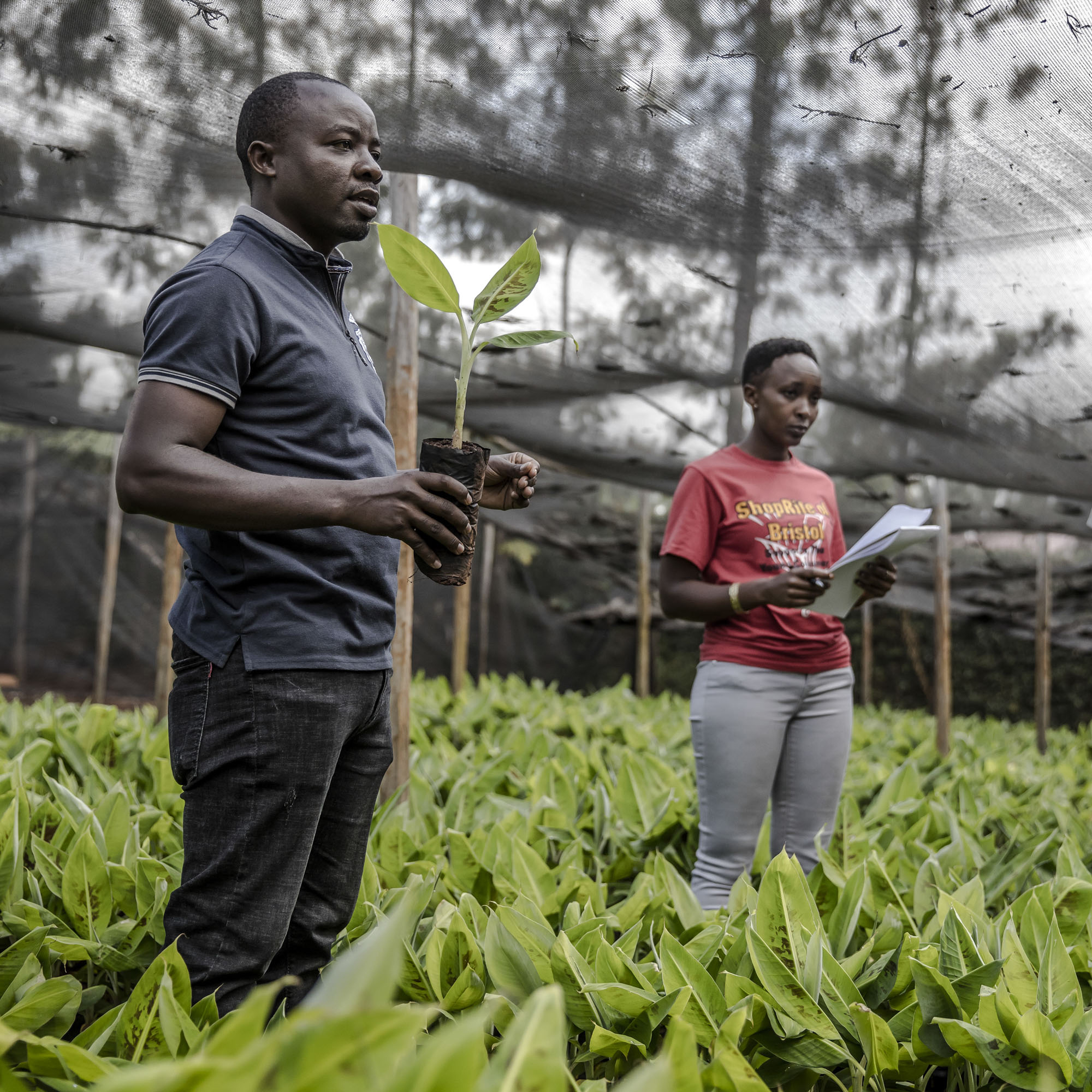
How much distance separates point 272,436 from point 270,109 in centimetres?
47

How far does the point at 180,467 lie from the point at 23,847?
60.1 inches

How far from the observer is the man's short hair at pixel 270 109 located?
142 centimetres

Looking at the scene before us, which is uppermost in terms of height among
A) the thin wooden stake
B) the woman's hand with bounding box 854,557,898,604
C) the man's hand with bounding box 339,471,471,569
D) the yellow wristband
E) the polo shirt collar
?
the polo shirt collar

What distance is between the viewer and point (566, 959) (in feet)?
5.48

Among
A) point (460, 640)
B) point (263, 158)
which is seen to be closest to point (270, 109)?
point (263, 158)

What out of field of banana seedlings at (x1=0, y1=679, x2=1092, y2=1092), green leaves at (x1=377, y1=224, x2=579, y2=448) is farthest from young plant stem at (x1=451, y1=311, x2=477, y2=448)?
field of banana seedlings at (x1=0, y1=679, x2=1092, y2=1092)

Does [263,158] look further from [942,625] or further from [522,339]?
[942,625]

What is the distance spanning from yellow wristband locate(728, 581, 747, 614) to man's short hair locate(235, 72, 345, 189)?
1325mm

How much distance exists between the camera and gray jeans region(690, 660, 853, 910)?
7.47ft

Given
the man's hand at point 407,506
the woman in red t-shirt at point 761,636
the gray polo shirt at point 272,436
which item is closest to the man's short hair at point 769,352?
the woman in red t-shirt at point 761,636

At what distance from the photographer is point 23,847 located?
230 centimetres

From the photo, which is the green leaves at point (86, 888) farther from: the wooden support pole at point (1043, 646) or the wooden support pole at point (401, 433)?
the wooden support pole at point (1043, 646)

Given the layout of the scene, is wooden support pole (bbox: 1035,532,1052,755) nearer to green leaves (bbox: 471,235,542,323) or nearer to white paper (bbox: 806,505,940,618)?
white paper (bbox: 806,505,940,618)

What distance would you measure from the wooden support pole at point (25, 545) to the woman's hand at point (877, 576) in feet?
27.1
